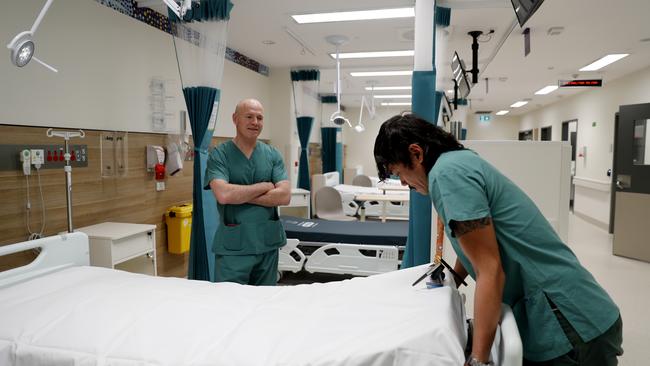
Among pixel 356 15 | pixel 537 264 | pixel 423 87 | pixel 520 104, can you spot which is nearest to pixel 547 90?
pixel 520 104

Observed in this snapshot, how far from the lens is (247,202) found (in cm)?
248

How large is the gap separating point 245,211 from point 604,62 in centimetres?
616

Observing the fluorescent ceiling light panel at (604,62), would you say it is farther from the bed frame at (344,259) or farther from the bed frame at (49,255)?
the bed frame at (49,255)

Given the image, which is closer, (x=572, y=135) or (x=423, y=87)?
(x=423, y=87)

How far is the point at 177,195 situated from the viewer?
14.7ft

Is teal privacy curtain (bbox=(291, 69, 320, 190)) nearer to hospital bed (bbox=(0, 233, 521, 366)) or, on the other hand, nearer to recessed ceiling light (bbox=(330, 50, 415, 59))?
recessed ceiling light (bbox=(330, 50, 415, 59))

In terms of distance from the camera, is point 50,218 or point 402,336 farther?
point 50,218

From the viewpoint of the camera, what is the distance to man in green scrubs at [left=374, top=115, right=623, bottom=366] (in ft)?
3.56

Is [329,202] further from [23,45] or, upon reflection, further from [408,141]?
[408,141]

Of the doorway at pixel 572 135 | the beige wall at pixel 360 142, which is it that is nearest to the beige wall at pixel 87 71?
the doorway at pixel 572 135

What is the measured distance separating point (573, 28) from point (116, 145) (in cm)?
478

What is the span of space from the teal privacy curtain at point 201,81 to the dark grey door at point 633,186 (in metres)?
5.05

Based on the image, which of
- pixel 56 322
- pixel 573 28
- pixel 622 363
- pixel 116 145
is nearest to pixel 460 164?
pixel 56 322

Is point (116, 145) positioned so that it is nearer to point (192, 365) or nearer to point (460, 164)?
point (192, 365)
